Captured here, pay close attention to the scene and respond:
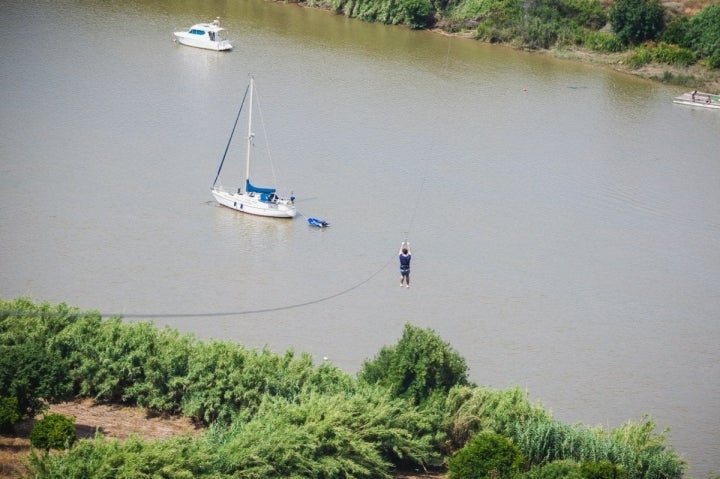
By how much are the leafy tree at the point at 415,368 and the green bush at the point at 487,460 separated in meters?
1.66

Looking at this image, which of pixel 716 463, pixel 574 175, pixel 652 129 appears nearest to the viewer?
pixel 716 463

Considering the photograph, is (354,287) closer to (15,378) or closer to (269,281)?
(269,281)

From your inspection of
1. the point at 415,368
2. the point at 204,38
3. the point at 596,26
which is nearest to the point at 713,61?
the point at 596,26

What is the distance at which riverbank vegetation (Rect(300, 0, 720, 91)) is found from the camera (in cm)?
4216

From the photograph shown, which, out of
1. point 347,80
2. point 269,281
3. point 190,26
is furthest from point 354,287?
point 190,26

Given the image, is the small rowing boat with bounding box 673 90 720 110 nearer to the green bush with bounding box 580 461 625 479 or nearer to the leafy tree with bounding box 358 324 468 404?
the leafy tree with bounding box 358 324 468 404

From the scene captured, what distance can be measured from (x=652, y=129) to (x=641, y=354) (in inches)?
595

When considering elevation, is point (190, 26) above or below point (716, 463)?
above

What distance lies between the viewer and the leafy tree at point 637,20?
1693 inches

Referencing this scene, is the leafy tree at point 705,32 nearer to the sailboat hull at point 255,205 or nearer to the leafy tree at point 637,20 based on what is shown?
the leafy tree at point 637,20

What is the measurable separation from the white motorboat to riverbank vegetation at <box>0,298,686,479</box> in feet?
68.9

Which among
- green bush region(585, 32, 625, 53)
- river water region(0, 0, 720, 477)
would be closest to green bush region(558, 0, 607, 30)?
green bush region(585, 32, 625, 53)

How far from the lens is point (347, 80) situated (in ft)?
117

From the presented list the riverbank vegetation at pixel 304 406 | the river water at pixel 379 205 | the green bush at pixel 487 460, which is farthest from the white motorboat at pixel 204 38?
the green bush at pixel 487 460
